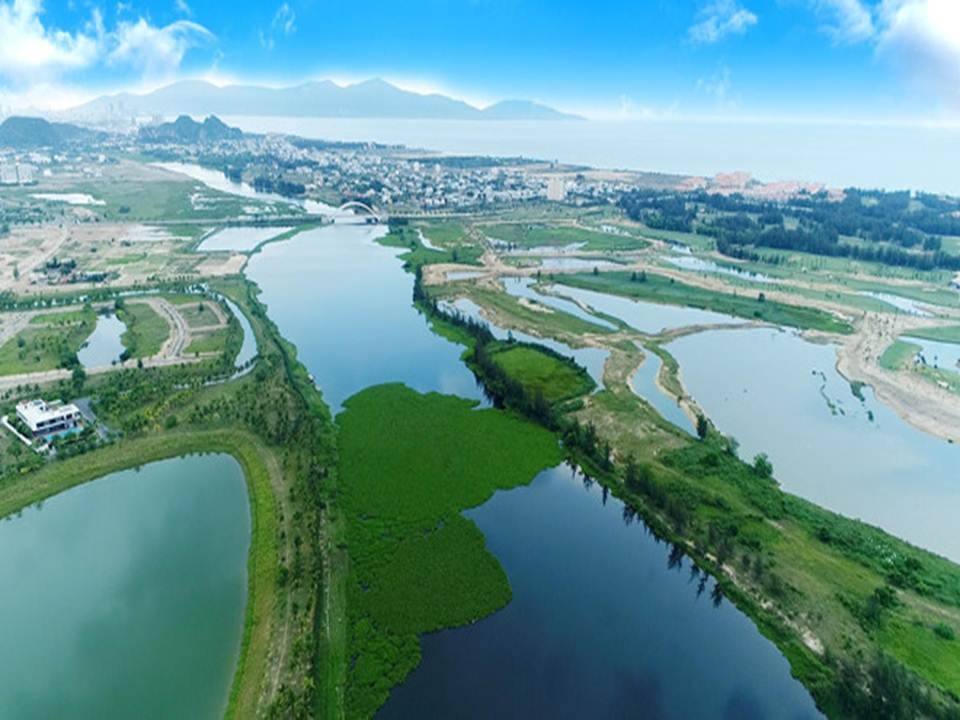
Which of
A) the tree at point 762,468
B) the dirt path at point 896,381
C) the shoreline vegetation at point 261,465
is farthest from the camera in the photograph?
the dirt path at point 896,381

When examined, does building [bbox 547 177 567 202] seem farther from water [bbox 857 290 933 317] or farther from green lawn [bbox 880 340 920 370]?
green lawn [bbox 880 340 920 370]

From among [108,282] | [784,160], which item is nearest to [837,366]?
[108,282]

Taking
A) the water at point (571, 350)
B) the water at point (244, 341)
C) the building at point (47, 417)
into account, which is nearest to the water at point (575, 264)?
the water at point (571, 350)

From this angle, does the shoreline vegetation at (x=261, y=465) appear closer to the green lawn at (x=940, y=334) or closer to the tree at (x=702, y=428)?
the tree at (x=702, y=428)

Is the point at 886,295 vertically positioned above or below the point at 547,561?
above

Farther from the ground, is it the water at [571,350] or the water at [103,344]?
the water at [571,350]

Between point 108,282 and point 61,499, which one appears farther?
point 108,282

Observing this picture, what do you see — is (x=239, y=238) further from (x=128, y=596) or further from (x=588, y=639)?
(x=588, y=639)

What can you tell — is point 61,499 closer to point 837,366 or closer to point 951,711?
point 951,711
